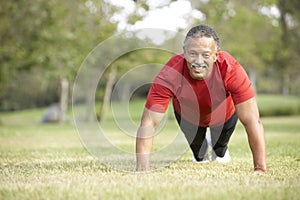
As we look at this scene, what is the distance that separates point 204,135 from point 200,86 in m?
1.28

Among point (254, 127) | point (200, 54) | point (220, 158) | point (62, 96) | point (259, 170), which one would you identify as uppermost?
point (200, 54)

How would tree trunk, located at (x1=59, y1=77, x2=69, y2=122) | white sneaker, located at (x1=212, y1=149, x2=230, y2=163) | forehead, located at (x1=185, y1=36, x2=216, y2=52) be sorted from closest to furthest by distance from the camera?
forehead, located at (x1=185, y1=36, x2=216, y2=52)
white sneaker, located at (x1=212, y1=149, x2=230, y2=163)
tree trunk, located at (x1=59, y1=77, x2=69, y2=122)

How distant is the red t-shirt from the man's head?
0.15 metres

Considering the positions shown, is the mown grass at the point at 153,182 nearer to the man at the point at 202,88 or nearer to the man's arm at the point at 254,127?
the man's arm at the point at 254,127

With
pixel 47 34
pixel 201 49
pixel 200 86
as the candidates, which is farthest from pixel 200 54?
pixel 47 34

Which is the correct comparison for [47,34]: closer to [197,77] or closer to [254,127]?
[197,77]

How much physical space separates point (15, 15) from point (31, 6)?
1016 millimetres

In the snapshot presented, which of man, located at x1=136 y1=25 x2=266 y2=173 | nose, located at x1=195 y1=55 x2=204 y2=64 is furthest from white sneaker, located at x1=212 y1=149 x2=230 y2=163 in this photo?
nose, located at x1=195 y1=55 x2=204 y2=64

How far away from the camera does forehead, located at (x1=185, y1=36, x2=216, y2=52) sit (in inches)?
191

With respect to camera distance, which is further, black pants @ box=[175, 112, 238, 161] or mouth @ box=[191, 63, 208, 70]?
black pants @ box=[175, 112, 238, 161]

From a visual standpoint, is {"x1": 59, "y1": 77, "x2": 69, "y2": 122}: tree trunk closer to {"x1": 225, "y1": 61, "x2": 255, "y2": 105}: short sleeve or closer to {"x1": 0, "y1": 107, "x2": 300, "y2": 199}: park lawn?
{"x1": 0, "y1": 107, "x2": 300, "y2": 199}: park lawn

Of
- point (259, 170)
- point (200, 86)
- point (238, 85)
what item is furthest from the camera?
point (200, 86)

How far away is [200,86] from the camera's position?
5.20 metres

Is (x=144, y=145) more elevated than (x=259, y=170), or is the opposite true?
(x=144, y=145)
